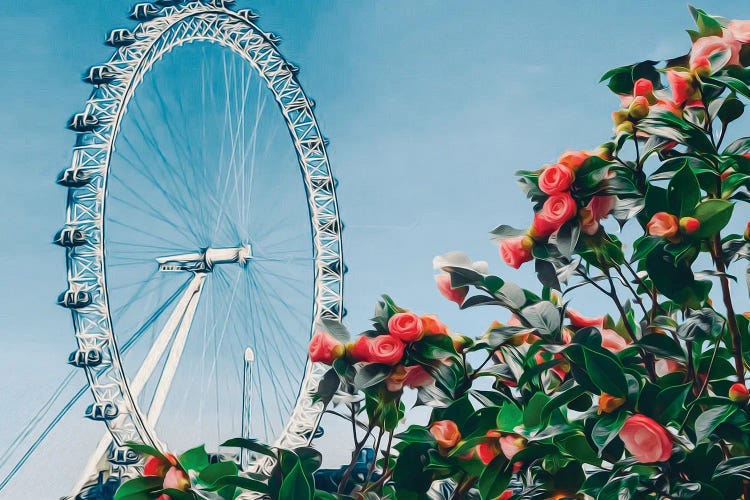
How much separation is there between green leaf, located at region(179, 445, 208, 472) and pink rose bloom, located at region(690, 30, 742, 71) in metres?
0.97

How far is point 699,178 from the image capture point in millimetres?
1305

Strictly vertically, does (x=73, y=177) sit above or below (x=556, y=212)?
above

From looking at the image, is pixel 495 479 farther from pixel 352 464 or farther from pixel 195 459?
pixel 195 459

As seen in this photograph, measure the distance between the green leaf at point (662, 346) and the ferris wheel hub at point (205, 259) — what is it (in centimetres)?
756

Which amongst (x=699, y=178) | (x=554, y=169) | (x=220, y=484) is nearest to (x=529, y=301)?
(x=554, y=169)

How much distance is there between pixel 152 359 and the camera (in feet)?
26.9

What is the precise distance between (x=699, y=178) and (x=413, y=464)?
24.8 inches

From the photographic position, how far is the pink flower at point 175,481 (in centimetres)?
→ 109

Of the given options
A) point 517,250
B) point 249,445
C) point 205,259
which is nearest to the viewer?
point 249,445

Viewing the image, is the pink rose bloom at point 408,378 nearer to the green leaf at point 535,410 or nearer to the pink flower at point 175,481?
the green leaf at point 535,410

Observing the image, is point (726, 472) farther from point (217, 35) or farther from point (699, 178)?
point (217, 35)

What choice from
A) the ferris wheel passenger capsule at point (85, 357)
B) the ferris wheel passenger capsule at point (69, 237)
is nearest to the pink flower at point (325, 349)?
the ferris wheel passenger capsule at point (69, 237)

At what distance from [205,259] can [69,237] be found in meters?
1.82

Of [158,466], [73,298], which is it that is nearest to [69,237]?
[73,298]
